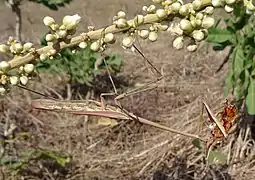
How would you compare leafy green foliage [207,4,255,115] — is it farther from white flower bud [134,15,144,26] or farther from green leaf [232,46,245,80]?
white flower bud [134,15,144,26]

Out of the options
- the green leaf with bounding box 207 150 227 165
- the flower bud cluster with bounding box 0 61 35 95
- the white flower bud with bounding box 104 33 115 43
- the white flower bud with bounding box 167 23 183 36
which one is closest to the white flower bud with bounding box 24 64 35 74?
the flower bud cluster with bounding box 0 61 35 95

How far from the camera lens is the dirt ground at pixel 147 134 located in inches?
128

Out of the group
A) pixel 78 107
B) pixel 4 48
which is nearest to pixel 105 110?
pixel 78 107

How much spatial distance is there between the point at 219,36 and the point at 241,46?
0.11m

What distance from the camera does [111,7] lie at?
6426 millimetres

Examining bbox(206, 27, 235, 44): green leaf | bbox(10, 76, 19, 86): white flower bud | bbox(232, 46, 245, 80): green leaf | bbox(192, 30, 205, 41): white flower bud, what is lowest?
bbox(10, 76, 19, 86): white flower bud

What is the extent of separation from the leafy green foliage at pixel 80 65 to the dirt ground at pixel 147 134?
29cm

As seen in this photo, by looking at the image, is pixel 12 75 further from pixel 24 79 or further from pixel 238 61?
pixel 238 61

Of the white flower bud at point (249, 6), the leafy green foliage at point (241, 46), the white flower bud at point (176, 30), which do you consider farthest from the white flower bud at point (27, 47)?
the leafy green foliage at point (241, 46)

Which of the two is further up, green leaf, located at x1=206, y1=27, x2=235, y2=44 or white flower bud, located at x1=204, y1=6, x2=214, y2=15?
green leaf, located at x1=206, y1=27, x2=235, y2=44

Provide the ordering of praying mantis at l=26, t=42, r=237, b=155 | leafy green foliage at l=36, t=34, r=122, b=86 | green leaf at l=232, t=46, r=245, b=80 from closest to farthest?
praying mantis at l=26, t=42, r=237, b=155 → green leaf at l=232, t=46, r=245, b=80 → leafy green foliage at l=36, t=34, r=122, b=86

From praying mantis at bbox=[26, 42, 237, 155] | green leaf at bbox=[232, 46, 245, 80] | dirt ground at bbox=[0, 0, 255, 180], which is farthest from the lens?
dirt ground at bbox=[0, 0, 255, 180]

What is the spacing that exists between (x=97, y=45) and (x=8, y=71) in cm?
15

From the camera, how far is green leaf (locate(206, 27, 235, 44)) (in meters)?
2.88
